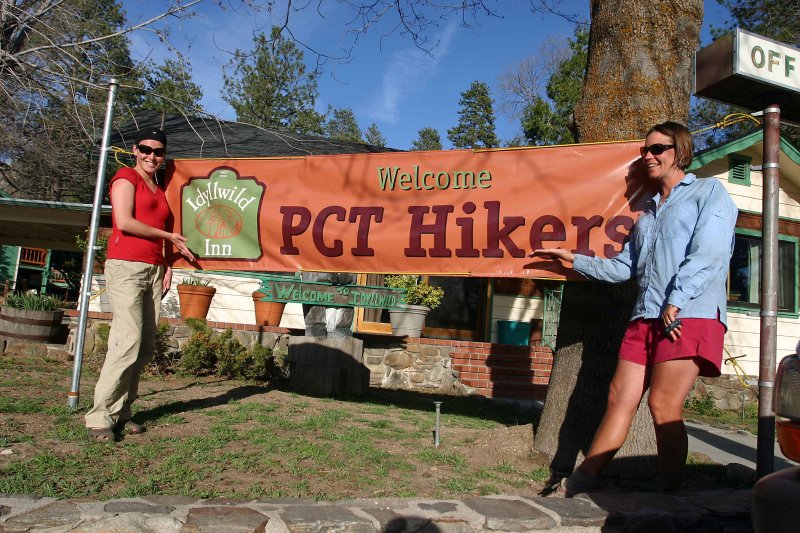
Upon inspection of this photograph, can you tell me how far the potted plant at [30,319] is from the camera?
865cm

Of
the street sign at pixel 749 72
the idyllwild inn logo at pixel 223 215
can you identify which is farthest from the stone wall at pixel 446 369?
the street sign at pixel 749 72

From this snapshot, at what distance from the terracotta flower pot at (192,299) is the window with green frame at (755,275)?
907cm

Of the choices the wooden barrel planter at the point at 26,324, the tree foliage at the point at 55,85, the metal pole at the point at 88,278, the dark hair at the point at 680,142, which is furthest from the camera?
the wooden barrel planter at the point at 26,324

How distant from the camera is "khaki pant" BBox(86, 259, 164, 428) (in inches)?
149

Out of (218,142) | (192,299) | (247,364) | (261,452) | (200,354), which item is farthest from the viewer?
(218,142)

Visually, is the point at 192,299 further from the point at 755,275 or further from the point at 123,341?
the point at 755,275

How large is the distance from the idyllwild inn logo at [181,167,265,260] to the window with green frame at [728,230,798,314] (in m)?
9.31

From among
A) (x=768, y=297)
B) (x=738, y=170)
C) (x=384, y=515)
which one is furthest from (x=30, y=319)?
(x=738, y=170)

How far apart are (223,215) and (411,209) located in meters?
1.62

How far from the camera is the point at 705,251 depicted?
9.69ft

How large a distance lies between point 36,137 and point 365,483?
540 inches

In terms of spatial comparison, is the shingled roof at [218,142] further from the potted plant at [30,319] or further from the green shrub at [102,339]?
the green shrub at [102,339]

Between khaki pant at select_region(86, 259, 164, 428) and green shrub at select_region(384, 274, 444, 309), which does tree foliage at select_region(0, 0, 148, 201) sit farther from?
green shrub at select_region(384, 274, 444, 309)

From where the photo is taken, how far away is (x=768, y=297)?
3.37m
